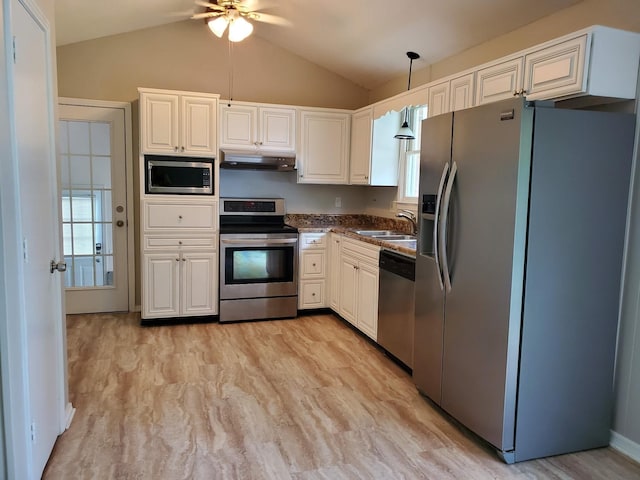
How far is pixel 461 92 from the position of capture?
3.14 metres

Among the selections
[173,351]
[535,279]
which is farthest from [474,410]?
[173,351]

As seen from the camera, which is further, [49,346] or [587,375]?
[587,375]

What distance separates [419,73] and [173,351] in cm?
334

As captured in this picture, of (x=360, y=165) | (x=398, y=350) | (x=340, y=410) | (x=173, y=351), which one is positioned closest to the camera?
(x=340, y=410)

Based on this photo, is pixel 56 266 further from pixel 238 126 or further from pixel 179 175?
pixel 238 126

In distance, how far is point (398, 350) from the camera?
3396 millimetres

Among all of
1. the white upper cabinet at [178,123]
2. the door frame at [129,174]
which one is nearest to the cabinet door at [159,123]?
the white upper cabinet at [178,123]

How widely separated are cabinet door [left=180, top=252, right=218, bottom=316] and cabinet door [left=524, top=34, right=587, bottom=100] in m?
3.08

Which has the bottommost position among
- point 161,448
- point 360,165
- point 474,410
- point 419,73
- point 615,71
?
point 161,448

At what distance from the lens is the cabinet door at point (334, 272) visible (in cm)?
458

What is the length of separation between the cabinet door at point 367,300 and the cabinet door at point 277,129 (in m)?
1.55

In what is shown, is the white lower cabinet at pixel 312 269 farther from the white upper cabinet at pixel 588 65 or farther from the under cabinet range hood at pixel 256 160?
the white upper cabinet at pixel 588 65

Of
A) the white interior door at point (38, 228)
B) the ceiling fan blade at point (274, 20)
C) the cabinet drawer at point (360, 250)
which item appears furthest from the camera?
the ceiling fan blade at point (274, 20)

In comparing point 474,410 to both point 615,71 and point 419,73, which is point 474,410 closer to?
point 615,71
